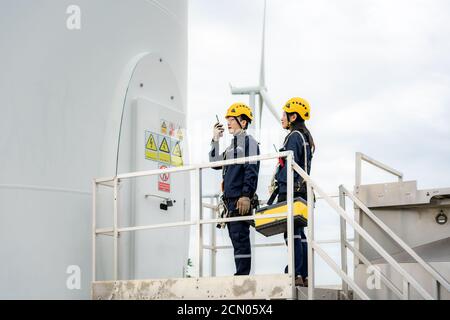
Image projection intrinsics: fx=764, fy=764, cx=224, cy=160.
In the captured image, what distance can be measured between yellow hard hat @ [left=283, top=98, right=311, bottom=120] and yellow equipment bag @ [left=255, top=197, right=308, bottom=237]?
1072mm

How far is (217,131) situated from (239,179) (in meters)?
0.70

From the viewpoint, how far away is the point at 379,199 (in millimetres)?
8195

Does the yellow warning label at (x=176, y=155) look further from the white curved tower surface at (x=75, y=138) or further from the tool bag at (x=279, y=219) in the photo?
the tool bag at (x=279, y=219)

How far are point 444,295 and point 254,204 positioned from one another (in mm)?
2063

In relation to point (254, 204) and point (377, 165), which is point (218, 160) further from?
point (377, 165)

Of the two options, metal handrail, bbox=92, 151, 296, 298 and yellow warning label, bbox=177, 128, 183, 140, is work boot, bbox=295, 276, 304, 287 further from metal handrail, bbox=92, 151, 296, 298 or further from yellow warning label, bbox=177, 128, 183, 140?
yellow warning label, bbox=177, 128, 183, 140

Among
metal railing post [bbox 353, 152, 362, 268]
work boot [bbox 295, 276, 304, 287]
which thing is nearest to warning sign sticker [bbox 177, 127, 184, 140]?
metal railing post [bbox 353, 152, 362, 268]

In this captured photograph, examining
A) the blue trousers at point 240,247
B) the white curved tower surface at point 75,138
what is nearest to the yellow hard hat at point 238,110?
the blue trousers at point 240,247

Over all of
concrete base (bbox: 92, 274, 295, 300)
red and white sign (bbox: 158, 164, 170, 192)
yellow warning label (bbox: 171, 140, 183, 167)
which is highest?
yellow warning label (bbox: 171, 140, 183, 167)

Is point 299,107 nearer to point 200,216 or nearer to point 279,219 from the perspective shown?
point 279,219

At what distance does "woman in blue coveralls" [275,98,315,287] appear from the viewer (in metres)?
7.42

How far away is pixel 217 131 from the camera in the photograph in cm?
827
